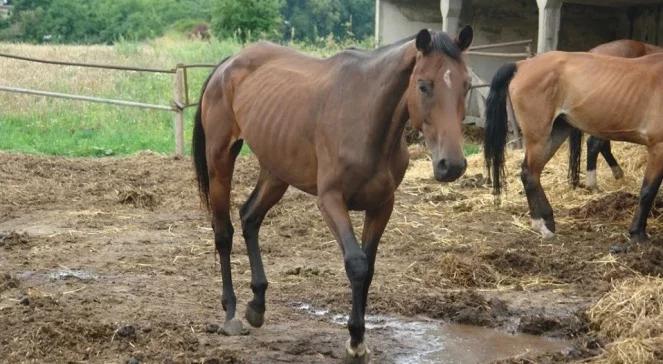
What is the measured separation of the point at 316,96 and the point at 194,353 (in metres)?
1.42

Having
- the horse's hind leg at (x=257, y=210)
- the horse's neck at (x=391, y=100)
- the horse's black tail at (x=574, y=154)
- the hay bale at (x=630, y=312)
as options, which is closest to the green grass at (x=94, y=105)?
the horse's black tail at (x=574, y=154)

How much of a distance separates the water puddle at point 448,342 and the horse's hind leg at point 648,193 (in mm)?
2549

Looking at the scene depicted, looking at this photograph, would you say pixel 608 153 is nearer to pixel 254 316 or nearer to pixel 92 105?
pixel 254 316

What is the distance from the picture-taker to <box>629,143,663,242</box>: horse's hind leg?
6.98m

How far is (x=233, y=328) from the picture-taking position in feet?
15.4

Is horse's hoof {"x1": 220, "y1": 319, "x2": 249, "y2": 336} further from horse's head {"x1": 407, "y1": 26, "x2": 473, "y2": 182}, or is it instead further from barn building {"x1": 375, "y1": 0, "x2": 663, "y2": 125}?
barn building {"x1": 375, "y1": 0, "x2": 663, "y2": 125}

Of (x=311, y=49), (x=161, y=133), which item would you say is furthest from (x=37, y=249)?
(x=311, y=49)

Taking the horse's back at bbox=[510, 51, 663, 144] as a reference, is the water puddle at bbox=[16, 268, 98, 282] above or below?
below

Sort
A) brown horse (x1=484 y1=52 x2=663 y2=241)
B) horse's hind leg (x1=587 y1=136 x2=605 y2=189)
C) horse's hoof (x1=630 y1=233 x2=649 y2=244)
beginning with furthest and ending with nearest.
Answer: horse's hind leg (x1=587 y1=136 x2=605 y2=189)
brown horse (x1=484 y1=52 x2=663 y2=241)
horse's hoof (x1=630 y1=233 x2=649 y2=244)

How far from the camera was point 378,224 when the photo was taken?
424 cm

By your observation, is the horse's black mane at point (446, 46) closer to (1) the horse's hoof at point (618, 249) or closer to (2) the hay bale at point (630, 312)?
(2) the hay bale at point (630, 312)

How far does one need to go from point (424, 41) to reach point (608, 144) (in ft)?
21.4

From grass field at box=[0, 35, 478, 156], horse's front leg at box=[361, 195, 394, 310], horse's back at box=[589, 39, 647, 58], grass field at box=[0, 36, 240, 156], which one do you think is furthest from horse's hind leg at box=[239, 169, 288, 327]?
grass field at box=[0, 36, 240, 156]

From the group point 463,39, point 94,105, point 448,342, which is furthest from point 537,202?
point 94,105
